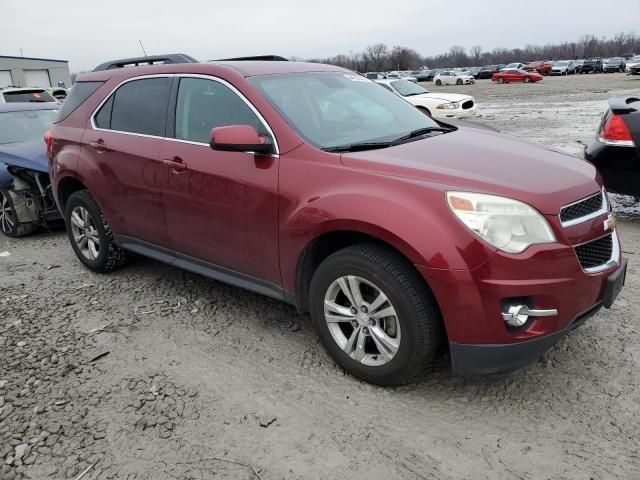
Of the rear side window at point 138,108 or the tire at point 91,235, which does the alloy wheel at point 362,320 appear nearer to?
the rear side window at point 138,108

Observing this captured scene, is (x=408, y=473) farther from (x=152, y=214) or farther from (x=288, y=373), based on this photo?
(x=152, y=214)

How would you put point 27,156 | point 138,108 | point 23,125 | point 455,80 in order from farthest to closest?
point 455,80, point 23,125, point 27,156, point 138,108

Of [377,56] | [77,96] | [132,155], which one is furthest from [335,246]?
[377,56]

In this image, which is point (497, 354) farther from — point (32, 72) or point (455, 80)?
point (32, 72)

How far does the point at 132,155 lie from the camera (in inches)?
162

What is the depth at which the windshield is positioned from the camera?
722 cm

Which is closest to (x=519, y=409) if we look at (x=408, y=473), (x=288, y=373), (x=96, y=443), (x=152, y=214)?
(x=408, y=473)

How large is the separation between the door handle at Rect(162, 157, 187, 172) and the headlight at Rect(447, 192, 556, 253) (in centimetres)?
195

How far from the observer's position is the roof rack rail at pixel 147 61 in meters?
4.40

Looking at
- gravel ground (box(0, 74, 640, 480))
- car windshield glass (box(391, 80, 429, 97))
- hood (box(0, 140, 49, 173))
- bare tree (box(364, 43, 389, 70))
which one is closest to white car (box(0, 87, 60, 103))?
hood (box(0, 140, 49, 173))

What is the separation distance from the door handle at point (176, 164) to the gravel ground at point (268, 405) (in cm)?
112

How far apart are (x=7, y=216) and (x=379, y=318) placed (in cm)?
547

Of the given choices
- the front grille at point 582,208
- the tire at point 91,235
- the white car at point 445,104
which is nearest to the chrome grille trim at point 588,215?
the front grille at point 582,208

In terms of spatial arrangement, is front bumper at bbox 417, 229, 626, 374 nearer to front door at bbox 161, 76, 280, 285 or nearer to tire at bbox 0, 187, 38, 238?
front door at bbox 161, 76, 280, 285
